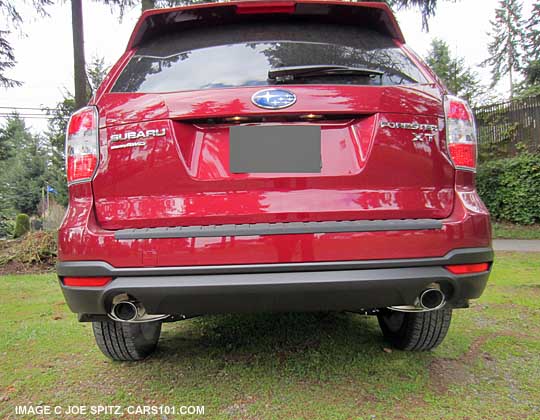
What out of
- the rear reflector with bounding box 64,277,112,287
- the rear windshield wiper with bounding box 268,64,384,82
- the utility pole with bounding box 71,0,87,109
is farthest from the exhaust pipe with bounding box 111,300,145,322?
the utility pole with bounding box 71,0,87,109

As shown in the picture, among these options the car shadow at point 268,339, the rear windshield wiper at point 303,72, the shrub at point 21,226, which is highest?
the rear windshield wiper at point 303,72

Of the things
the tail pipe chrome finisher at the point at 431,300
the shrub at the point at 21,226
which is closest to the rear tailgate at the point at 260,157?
the tail pipe chrome finisher at the point at 431,300

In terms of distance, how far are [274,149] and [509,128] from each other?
11207mm

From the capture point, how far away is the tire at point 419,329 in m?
1.99

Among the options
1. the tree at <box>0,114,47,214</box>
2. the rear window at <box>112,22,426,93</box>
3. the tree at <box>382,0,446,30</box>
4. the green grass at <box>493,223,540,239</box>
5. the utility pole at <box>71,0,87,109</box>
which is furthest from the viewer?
the tree at <box>0,114,47,214</box>

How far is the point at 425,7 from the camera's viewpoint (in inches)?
272

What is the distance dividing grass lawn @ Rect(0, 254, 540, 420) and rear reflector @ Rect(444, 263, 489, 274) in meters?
0.63

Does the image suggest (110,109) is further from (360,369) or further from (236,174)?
(360,369)

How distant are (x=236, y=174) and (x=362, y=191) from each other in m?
→ 0.49

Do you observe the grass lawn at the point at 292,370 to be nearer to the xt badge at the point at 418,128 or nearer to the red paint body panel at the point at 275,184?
the red paint body panel at the point at 275,184

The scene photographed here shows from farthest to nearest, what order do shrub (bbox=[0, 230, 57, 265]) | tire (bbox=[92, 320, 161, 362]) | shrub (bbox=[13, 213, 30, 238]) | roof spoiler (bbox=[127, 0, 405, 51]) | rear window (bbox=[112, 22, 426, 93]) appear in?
1. shrub (bbox=[13, 213, 30, 238])
2. shrub (bbox=[0, 230, 57, 265])
3. tire (bbox=[92, 320, 161, 362])
4. roof spoiler (bbox=[127, 0, 405, 51])
5. rear window (bbox=[112, 22, 426, 93])

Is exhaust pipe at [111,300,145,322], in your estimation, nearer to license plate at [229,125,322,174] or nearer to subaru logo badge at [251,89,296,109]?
license plate at [229,125,322,174]

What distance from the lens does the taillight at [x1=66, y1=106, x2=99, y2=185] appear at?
1.50 m

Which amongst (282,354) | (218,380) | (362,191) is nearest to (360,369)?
(282,354)
